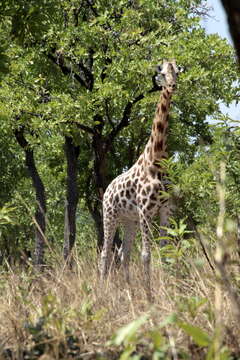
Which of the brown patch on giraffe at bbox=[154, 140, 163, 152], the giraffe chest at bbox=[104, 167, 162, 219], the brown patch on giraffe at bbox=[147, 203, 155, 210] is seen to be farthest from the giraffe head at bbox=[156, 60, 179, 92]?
the brown patch on giraffe at bbox=[147, 203, 155, 210]

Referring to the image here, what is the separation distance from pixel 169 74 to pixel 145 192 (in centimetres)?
178

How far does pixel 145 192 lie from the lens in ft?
30.4

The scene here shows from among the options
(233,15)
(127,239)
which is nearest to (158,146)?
(127,239)

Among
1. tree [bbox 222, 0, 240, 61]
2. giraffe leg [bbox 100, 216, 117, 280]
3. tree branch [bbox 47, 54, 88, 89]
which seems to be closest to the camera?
tree [bbox 222, 0, 240, 61]

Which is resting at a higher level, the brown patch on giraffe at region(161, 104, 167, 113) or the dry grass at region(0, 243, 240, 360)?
the brown patch on giraffe at region(161, 104, 167, 113)

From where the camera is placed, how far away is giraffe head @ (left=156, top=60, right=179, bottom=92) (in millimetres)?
9219

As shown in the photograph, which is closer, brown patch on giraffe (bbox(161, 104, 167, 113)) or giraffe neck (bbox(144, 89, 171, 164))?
giraffe neck (bbox(144, 89, 171, 164))

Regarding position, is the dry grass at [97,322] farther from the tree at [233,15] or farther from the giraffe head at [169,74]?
the giraffe head at [169,74]

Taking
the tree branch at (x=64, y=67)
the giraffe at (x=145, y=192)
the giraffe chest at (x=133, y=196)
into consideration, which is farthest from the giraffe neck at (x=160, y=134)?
the tree branch at (x=64, y=67)

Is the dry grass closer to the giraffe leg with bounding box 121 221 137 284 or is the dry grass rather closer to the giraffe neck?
the giraffe neck

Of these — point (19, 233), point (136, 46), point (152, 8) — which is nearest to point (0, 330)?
point (136, 46)

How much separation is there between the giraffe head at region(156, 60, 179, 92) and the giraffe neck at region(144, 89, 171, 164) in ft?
0.32

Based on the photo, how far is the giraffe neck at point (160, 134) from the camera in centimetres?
934

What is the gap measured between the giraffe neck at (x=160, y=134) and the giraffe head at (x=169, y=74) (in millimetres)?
99
